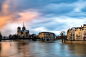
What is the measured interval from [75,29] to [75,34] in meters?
4.76

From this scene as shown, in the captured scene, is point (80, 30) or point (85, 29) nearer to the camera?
point (85, 29)

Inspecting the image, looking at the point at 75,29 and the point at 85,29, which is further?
the point at 75,29

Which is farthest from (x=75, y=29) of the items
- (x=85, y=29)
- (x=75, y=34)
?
(x=85, y=29)

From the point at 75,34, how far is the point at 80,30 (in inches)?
216

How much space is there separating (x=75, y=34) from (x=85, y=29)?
11.9 meters

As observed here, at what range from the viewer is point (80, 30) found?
108m

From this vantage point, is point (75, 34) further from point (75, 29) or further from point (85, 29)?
point (85, 29)

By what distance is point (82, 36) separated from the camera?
105562mm

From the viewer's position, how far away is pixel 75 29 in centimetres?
11162

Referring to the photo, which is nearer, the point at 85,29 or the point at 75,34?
the point at 85,29

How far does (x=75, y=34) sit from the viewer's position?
109688 millimetres

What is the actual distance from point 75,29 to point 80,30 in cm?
513

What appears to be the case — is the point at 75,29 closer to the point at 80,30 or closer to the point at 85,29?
the point at 80,30
